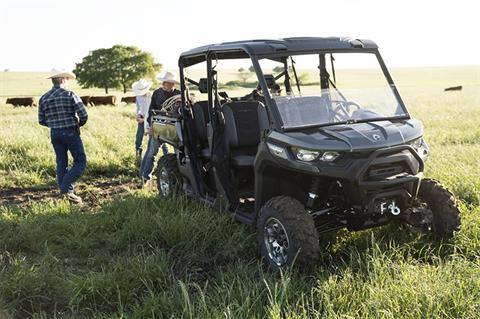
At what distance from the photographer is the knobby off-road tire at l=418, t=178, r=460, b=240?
433cm

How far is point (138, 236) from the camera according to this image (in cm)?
498

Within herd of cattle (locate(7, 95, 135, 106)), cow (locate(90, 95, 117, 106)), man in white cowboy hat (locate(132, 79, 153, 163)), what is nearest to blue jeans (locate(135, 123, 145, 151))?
man in white cowboy hat (locate(132, 79, 153, 163))

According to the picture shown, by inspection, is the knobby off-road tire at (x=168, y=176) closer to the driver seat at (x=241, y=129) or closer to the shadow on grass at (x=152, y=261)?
the shadow on grass at (x=152, y=261)

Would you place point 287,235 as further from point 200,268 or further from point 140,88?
point 140,88

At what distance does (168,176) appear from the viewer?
261 inches

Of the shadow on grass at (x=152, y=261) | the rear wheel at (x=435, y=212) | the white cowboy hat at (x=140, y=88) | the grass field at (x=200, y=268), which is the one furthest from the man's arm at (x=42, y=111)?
the rear wheel at (x=435, y=212)

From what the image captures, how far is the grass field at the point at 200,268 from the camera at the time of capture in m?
3.38

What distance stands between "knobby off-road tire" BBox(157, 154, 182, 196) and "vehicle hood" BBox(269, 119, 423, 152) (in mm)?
2538

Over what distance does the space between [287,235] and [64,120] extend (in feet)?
13.7

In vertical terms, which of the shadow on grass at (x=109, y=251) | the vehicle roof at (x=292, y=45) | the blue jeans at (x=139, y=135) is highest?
the vehicle roof at (x=292, y=45)

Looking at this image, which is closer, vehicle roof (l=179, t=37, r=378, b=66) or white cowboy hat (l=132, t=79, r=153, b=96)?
vehicle roof (l=179, t=37, r=378, b=66)

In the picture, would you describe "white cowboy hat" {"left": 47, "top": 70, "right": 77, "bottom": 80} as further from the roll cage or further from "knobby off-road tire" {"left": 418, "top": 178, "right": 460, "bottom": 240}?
"knobby off-road tire" {"left": 418, "top": 178, "right": 460, "bottom": 240}

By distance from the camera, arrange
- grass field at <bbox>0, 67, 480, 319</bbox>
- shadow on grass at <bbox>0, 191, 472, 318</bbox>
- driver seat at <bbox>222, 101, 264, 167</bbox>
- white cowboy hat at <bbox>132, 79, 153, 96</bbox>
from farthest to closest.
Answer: white cowboy hat at <bbox>132, 79, 153, 96</bbox>, driver seat at <bbox>222, 101, 264, 167</bbox>, shadow on grass at <bbox>0, 191, 472, 318</bbox>, grass field at <bbox>0, 67, 480, 319</bbox>

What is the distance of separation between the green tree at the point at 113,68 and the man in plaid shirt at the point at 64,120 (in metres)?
54.0
